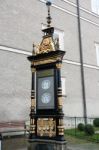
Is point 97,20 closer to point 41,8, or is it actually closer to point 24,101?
point 41,8

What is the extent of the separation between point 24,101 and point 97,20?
12493mm

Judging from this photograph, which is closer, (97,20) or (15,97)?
(15,97)

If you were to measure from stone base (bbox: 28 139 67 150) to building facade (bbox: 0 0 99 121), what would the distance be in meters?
7.35

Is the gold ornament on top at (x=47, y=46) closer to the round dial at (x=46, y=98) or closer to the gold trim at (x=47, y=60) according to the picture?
the gold trim at (x=47, y=60)

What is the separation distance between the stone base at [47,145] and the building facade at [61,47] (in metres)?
7.35

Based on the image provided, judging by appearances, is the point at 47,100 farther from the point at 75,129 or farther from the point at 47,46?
the point at 75,129

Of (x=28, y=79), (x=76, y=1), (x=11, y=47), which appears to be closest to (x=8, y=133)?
(x=28, y=79)

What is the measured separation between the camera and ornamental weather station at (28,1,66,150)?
Result: 9367mm

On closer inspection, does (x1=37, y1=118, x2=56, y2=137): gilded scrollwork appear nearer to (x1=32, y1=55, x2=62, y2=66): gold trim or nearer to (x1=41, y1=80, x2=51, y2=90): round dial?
(x1=41, y1=80, x2=51, y2=90): round dial

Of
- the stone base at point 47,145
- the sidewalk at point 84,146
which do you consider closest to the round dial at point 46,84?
the stone base at point 47,145

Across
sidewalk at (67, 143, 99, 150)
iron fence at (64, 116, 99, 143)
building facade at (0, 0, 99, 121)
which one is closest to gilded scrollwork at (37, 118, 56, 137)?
sidewalk at (67, 143, 99, 150)

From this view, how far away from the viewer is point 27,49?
1947cm

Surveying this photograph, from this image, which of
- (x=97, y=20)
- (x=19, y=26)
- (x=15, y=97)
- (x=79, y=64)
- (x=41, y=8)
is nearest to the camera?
(x=15, y=97)

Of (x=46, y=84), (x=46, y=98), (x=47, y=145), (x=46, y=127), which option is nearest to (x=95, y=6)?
(x=46, y=84)
